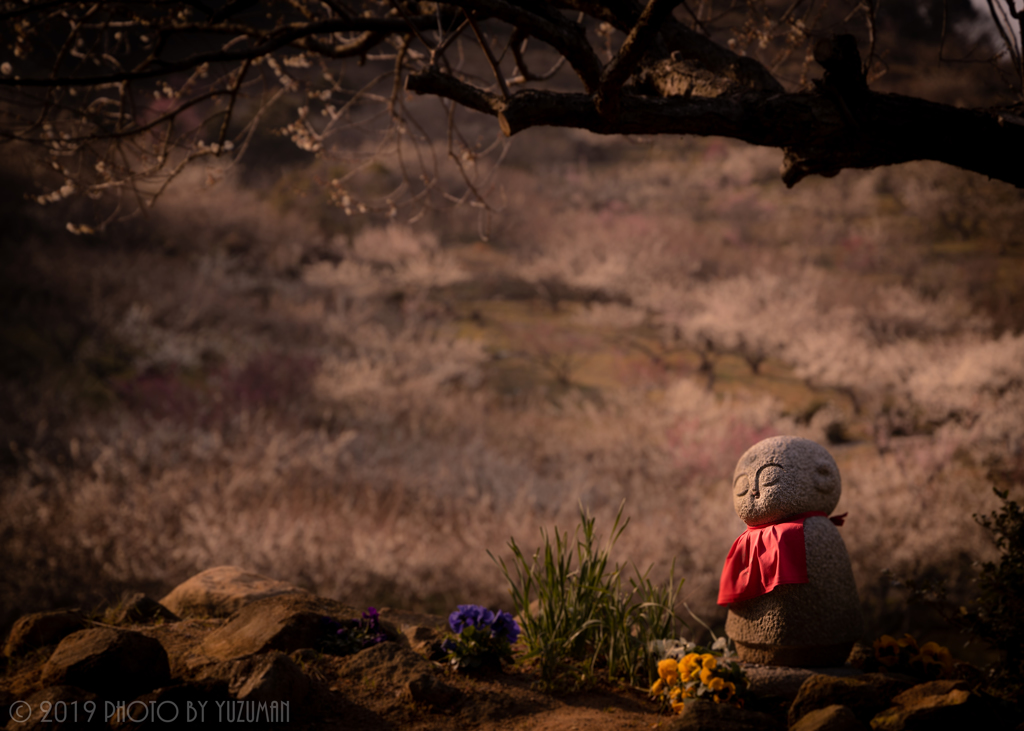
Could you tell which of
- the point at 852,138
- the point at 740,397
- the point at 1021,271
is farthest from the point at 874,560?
the point at 852,138

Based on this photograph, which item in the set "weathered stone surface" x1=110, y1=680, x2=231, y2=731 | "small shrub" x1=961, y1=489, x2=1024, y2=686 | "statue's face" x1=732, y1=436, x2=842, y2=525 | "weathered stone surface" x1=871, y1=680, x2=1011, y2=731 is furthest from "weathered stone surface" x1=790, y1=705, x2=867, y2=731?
"weathered stone surface" x1=110, y1=680, x2=231, y2=731

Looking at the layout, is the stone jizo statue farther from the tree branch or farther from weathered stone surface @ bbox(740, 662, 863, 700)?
the tree branch

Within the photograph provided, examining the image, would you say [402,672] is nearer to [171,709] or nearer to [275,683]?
[275,683]

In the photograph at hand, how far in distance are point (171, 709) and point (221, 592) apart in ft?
4.64

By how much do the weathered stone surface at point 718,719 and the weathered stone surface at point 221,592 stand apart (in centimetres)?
185

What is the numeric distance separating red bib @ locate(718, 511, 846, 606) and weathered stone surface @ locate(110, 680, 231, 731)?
1.72 metres

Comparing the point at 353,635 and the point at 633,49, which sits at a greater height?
the point at 633,49

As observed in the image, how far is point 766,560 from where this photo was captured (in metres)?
2.26

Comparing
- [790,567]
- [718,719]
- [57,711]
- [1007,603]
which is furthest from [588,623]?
[57,711]

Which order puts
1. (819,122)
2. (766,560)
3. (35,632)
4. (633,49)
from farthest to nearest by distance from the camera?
(35,632)
(766,560)
(819,122)
(633,49)

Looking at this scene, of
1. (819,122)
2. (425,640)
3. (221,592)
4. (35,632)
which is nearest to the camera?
(819,122)

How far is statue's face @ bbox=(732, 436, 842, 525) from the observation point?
91.4 inches

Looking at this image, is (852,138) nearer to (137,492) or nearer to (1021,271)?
(137,492)

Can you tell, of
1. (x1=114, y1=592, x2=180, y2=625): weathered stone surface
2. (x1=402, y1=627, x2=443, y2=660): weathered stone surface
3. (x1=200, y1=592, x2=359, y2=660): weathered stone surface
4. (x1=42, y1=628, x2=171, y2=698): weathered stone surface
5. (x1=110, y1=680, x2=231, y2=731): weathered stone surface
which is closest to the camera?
(x1=110, y1=680, x2=231, y2=731): weathered stone surface
